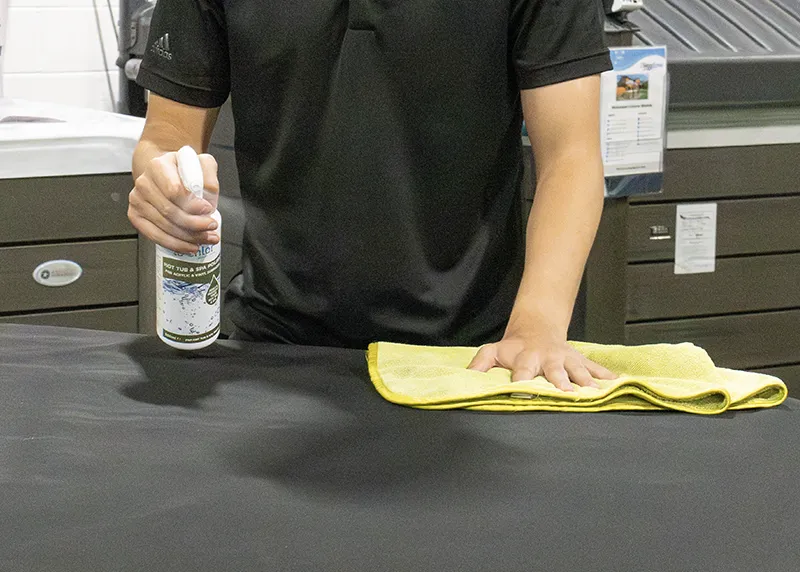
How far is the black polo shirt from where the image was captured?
56.6 inches

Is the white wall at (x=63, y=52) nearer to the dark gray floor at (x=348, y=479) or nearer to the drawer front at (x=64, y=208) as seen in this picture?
the drawer front at (x=64, y=208)

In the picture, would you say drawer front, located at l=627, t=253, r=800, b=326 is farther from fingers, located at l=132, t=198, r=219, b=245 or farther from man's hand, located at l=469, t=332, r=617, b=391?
fingers, located at l=132, t=198, r=219, b=245

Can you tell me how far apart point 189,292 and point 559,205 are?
1.61 feet

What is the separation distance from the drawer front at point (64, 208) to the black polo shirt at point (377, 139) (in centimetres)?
81

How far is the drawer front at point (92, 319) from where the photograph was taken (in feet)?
7.65

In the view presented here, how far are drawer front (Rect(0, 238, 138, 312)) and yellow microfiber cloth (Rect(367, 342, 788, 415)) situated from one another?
1236 mm

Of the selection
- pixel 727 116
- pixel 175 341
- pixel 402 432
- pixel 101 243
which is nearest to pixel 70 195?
pixel 101 243

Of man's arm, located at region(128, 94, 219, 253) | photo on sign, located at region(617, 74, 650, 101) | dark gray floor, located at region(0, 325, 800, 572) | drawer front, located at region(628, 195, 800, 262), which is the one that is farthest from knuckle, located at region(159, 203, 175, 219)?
drawer front, located at region(628, 195, 800, 262)

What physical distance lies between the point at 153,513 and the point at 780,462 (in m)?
0.58

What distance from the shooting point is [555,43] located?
142 centimetres

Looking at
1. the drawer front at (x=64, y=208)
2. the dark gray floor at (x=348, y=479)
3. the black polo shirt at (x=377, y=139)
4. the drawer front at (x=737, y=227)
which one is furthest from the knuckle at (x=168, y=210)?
the drawer front at (x=737, y=227)

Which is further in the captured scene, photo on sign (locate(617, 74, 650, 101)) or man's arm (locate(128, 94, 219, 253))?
photo on sign (locate(617, 74, 650, 101))

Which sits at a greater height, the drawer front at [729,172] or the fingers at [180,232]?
the fingers at [180,232]

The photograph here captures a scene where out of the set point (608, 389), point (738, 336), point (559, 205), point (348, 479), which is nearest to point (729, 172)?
point (738, 336)
